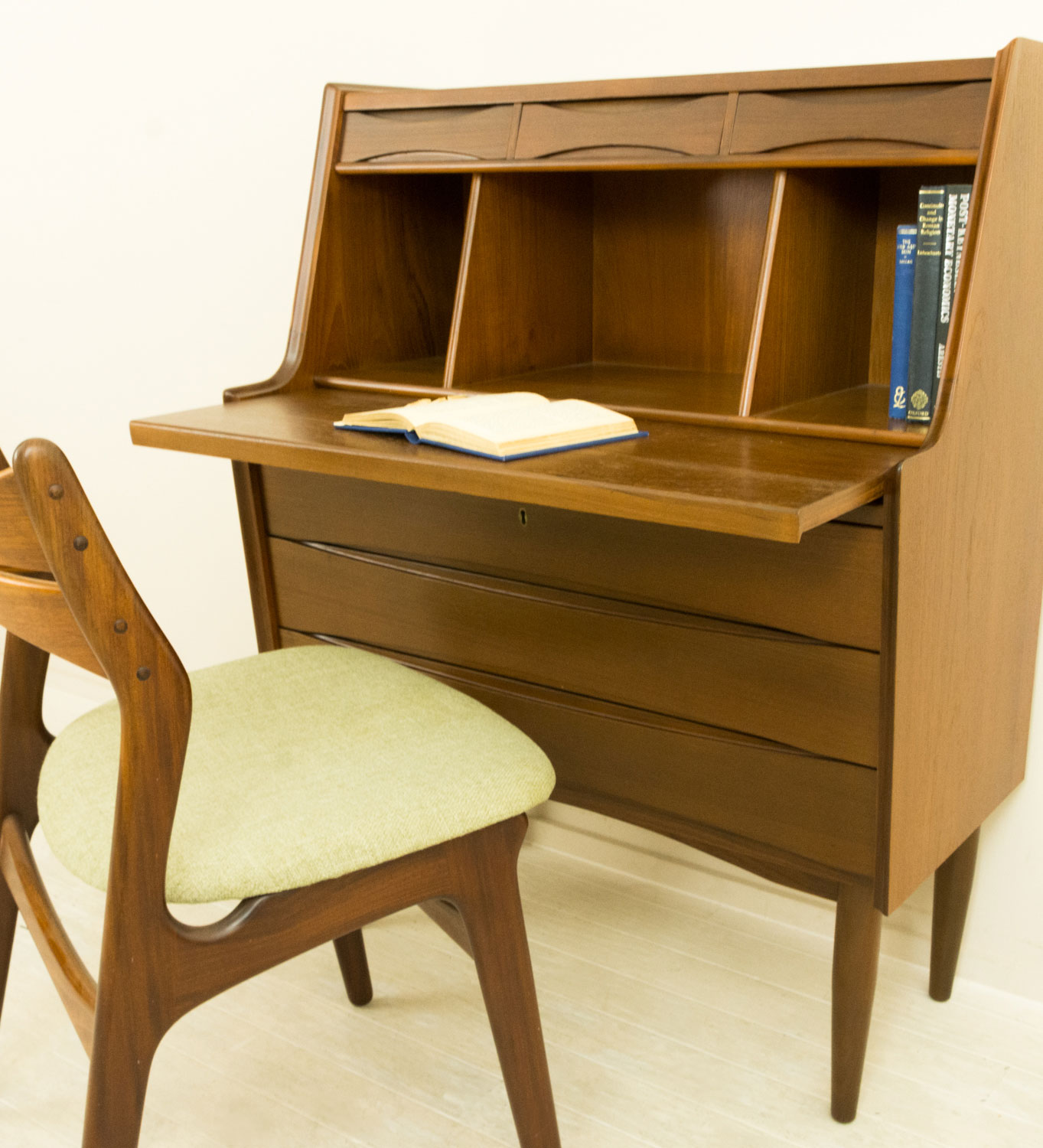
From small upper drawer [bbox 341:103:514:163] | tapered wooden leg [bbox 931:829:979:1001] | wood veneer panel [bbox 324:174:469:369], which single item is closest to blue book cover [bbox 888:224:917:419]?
small upper drawer [bbox 341:103:514:163]

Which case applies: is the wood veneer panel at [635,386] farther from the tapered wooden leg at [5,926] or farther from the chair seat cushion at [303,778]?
the tapered wooden leg at [5,926]

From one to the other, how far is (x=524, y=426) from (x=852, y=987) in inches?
29.2

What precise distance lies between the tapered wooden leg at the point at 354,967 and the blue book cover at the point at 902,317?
100 cm

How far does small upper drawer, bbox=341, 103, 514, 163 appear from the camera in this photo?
4.97 feet

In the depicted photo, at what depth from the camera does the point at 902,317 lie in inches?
52.0

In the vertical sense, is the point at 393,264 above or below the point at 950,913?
above

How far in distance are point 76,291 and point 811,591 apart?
1.87m

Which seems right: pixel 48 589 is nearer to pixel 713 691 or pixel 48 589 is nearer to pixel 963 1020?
pixel 713 691

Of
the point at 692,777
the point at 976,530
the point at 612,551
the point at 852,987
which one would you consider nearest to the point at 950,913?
the point at 852,987

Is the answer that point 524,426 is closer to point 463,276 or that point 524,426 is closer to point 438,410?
point 438,410

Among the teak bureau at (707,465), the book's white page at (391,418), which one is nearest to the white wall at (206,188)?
the teak bureau at (707,465)

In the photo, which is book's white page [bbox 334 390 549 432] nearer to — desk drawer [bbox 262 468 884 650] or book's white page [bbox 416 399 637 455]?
book's white page [bbox 416 399 637 455]

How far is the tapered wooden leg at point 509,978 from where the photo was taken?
3.98ft

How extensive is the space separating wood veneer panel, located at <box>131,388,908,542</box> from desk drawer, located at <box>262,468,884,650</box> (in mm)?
95
